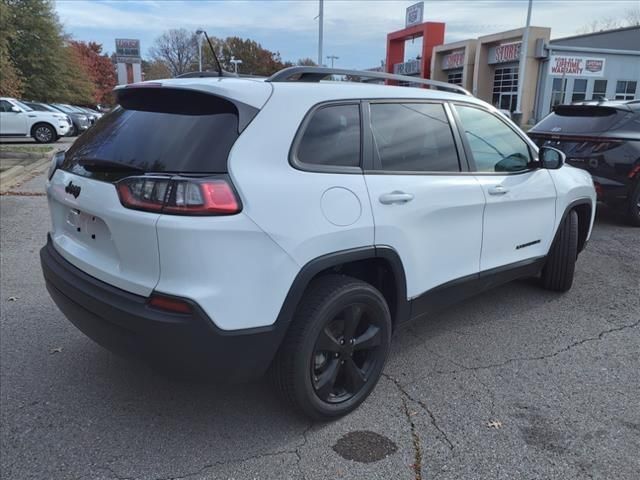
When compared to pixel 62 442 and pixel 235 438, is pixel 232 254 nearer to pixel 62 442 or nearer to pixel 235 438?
pixel 235 438

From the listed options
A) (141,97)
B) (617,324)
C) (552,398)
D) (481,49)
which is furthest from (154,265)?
(481,49)

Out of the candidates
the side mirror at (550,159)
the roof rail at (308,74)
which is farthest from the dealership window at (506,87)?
the roof rail at (308,74)

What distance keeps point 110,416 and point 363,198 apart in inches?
71.0

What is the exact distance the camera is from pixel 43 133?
20.0m

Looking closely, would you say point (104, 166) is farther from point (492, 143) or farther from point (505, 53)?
point (505, 53)

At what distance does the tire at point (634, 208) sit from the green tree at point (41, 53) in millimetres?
34295

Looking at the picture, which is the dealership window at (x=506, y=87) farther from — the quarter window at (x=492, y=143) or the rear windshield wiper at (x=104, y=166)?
the rear windshield wiper at (x=104, y=166)

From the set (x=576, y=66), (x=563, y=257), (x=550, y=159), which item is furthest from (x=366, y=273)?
(x=576, y=66)

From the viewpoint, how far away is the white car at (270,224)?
7.54 ft

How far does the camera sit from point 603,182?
7.12 metres

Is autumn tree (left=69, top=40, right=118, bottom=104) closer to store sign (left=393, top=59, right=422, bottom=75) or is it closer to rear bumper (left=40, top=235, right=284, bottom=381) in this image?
store sign (left=393, top=59, right=422, bottom=75)

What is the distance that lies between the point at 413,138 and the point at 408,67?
5191cm

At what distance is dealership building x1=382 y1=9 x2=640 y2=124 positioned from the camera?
35750 mm

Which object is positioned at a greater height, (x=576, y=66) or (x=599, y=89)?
(x=576, y=66)
